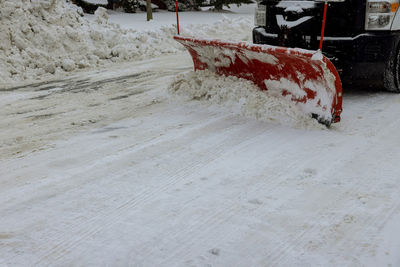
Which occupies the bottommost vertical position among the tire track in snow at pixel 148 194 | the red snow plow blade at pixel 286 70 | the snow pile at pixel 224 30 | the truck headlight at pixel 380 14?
the tire track in snow at pixel 148 194

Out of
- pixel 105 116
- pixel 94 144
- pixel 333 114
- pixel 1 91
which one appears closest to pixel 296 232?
pixel 333 114

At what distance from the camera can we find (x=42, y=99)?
551 cm

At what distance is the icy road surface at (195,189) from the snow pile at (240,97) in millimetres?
125

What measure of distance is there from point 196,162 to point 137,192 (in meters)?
0.66

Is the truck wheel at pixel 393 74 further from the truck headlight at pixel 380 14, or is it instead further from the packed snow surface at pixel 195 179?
the truck headlight at pixel 380 14

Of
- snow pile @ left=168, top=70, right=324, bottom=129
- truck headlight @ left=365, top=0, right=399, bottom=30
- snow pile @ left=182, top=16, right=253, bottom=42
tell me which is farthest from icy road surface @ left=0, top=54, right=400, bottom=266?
snow pile @ left=182, top=16, right=253, bottom=42

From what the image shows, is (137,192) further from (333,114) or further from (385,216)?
(333,114)

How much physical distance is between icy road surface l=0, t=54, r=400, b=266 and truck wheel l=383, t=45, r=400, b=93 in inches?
12.0

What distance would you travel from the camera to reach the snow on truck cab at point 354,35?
4680 mm

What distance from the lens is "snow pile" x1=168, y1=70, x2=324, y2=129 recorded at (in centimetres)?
431

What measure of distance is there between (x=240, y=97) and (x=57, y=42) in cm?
439

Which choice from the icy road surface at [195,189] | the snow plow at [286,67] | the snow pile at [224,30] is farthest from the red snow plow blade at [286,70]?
the snow pile at [224,30]

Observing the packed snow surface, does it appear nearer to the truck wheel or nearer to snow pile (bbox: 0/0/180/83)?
the truck wheel

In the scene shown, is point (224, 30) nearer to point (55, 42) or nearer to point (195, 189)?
point (55, 42)
